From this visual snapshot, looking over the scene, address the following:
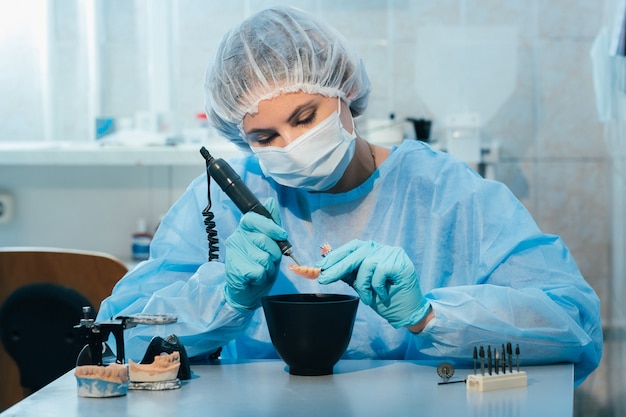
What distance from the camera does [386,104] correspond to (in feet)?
10.8

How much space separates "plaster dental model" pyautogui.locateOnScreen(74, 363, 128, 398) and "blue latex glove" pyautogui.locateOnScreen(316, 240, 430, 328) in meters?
0.30

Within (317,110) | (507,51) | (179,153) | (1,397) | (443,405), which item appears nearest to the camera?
(443,405)

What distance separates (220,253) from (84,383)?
0.53 meters

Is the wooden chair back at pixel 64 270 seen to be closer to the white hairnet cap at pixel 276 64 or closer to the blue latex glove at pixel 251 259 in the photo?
the white hairnet cap at pixel 276 64

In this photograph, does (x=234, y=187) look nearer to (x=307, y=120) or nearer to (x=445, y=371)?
(x=307, y=120)

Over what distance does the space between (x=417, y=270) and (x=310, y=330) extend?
17.1 inches

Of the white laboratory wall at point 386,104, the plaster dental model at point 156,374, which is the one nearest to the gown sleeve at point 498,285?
the plaster dental model at point 156,374

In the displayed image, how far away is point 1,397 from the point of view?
97.2 inches

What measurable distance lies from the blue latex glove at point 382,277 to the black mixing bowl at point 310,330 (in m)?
0.04

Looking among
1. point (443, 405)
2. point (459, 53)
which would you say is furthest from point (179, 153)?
point (443, 405)

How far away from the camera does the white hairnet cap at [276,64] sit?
155cm

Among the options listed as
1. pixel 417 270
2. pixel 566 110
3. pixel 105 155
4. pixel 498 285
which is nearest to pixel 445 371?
pixel 498 285

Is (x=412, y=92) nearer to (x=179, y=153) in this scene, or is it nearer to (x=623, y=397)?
(x=179, y=153)

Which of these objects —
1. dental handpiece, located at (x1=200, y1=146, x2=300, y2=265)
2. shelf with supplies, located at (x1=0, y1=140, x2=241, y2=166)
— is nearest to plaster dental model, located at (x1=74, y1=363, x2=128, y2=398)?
dental handpiece, located at (x1=200, y1=146, x2=300, y2=265)
